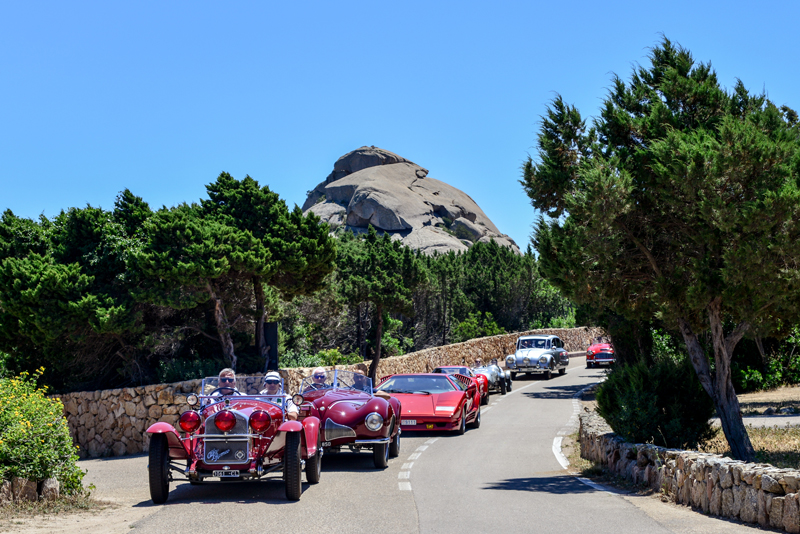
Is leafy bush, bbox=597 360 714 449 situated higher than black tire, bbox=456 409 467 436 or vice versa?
leafy bush, bbox=597 360 714 449

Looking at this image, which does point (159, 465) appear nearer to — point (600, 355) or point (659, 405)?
point (659, 405)

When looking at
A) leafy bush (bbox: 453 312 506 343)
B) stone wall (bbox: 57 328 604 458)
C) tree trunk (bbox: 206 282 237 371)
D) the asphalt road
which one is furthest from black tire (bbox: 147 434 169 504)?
leafy bush (bbox: 453 312 506 343)

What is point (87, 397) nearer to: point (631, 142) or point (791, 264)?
point (631, 142)

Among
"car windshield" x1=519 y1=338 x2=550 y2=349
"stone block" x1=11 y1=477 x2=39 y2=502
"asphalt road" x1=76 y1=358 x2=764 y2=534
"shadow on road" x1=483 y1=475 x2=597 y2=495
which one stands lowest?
"shadow on road" x1=483 y1=475 x2=597 y2=495

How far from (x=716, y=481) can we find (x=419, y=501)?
3507 millimetres

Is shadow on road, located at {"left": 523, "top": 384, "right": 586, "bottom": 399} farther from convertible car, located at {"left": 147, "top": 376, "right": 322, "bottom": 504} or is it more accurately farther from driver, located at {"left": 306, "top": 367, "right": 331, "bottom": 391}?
convertible car, located at {"left": 147, "top": 376, "right": 322, "bottom": 504}

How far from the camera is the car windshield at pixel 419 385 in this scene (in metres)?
17.1

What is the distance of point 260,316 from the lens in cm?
2117

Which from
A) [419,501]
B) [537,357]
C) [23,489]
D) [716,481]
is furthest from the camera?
[537,357]

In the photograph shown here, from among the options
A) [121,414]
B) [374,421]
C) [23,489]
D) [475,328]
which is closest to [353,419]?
[374,421]

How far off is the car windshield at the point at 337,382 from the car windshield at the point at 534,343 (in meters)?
24.9

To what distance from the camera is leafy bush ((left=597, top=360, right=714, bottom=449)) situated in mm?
10758

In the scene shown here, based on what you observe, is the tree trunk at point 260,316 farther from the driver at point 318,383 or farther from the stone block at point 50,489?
the stone block at point 50,489

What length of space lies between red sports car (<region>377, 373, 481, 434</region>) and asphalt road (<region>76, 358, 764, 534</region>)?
1.72 meters
